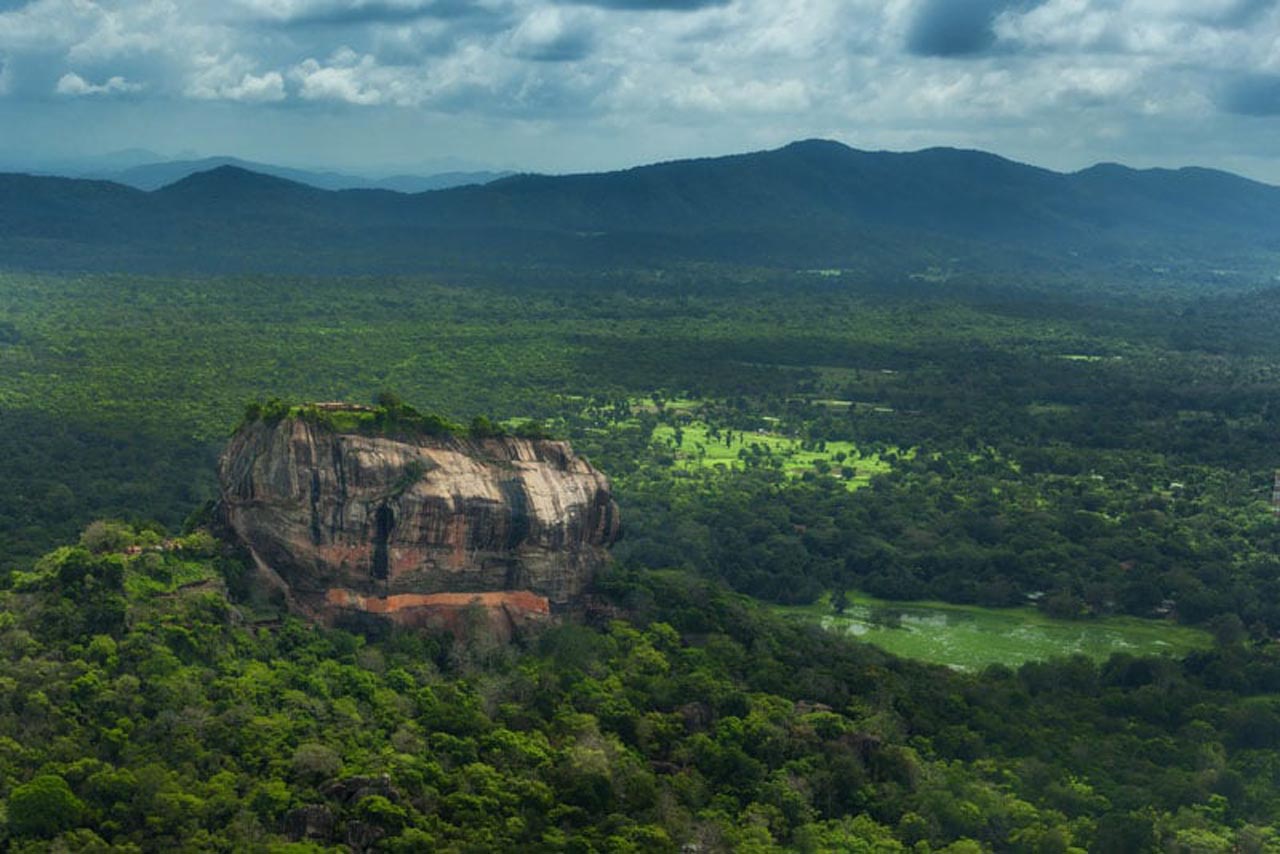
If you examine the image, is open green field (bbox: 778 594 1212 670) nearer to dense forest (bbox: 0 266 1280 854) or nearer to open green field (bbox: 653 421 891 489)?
dense forest (bbox: 0 266 1280 854)

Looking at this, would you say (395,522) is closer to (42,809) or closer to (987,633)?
(42,809)

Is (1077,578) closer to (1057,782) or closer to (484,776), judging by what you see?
(1057,782)

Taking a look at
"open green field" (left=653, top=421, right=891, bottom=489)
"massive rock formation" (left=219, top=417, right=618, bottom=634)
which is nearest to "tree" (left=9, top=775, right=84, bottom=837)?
"massive rock formation" (left=219, top=417, right=618, bottom=634)

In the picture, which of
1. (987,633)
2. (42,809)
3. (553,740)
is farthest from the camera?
(987,633)

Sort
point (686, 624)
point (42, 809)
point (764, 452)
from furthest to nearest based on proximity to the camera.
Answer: point (764, 452), point (686, 624), point (42, 809)

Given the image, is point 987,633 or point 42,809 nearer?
point 42,809

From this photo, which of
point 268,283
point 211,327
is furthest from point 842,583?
point 268,283

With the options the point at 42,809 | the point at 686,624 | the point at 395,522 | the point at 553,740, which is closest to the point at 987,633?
the point at 686,624
